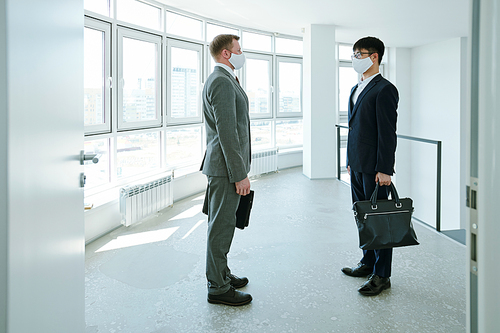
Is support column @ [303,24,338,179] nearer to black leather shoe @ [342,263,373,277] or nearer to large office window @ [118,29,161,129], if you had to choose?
large office window @ [118,29,161,129]

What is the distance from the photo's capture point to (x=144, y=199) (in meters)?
3.87

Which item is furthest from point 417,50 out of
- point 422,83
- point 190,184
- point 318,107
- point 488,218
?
point 488,218

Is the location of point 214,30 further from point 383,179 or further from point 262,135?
A: point 383,179

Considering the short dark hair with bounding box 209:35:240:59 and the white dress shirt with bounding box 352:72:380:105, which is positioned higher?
the short dark hair with bounding box 209:35:240:59

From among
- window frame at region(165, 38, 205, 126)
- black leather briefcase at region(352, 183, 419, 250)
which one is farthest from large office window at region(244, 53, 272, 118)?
black leather briefcase at region(352, 183, 419, 250)

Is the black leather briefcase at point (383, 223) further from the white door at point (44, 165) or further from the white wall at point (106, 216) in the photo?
the white wall at point (106, 216)

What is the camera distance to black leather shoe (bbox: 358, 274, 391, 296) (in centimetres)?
224

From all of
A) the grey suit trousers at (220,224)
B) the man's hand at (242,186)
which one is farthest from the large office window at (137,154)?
the man's hand at (242,186)

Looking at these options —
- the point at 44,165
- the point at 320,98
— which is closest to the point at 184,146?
the point at 320,98

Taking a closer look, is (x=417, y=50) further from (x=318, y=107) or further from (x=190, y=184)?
(x=190, y=184)

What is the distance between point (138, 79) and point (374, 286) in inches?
136

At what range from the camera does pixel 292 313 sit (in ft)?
6.81

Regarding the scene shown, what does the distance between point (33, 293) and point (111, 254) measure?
7.32 ft

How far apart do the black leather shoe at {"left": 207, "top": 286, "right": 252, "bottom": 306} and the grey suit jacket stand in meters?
0.68
